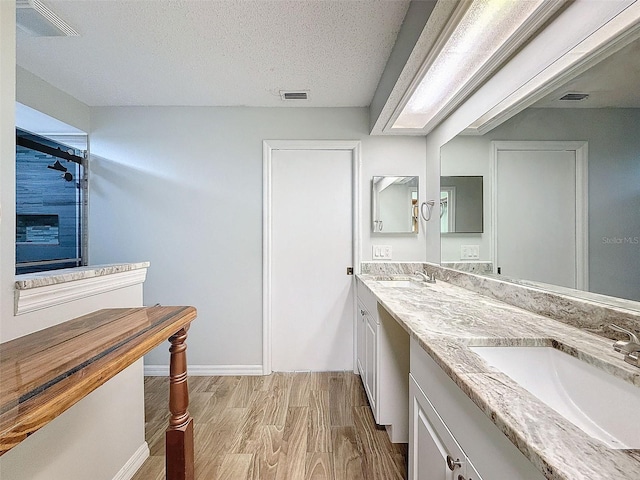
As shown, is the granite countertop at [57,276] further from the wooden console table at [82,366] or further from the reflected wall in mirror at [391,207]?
the reflected wall in mirror at [391,207]

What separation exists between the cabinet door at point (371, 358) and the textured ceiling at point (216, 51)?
1.78 meters

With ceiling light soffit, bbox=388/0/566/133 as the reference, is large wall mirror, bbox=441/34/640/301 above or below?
below

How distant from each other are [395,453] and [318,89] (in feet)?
8.48

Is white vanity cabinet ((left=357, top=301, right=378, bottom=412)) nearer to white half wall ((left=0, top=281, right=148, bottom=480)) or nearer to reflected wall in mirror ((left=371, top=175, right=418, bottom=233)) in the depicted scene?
reflected wall in mirror ((left=371, top=175, right=418, bottom=233))

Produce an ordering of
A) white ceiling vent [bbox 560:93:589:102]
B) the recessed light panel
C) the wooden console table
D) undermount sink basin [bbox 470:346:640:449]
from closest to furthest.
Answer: the wooden console table < undermount sink basin [bbox 470:346:640:449] < white ceiling vent [bbox 560:93:589:102] < the recessed light panel

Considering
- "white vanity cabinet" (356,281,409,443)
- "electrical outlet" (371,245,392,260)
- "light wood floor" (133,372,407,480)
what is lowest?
"light wood floor" (133,372,407,480)

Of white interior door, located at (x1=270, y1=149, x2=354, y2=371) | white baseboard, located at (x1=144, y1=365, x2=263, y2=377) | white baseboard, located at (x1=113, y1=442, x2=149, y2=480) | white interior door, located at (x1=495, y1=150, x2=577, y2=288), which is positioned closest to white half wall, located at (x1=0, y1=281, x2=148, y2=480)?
white baseboard, located at (x1=113, y1=442, x2=149, y2=480)

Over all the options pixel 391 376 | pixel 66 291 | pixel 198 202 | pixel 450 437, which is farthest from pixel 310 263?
pixel 450 437

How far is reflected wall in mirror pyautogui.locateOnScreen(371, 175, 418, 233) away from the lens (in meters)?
2.84

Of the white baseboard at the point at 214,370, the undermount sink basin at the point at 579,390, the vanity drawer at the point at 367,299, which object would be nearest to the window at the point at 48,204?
the white baseboard at the point at 214,370

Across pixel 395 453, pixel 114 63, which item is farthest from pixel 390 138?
pixel 395 453

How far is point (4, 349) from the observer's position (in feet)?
2.76

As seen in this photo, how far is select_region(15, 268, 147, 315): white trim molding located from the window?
4.40 feet

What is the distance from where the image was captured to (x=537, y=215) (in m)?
1.46
